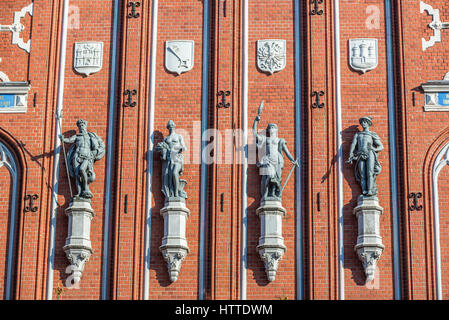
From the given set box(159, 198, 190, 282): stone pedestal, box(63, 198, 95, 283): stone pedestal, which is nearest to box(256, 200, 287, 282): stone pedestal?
box(159, 198, 190, 282): stone pedestal

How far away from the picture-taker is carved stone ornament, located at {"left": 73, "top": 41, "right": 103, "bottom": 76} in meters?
26.7

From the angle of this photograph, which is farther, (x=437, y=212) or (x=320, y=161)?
(x=320, y=161)

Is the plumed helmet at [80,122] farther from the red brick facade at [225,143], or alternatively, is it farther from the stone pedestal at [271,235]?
the stone pedestal at [271,235]

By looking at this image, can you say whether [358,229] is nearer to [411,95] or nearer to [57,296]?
[411,95]

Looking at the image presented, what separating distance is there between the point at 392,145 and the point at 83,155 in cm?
590

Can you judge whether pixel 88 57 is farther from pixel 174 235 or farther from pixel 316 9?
pixel 316 9

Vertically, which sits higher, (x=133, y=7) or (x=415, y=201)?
(x=133, y=7)

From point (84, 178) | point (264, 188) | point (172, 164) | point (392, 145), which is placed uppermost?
point (392, 145)

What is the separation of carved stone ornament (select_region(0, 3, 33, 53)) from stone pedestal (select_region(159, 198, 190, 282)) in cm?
451

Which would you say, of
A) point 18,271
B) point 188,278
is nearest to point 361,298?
point 188,278

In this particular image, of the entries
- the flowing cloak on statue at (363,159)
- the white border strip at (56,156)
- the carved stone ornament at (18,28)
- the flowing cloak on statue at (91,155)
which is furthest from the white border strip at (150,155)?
the flowing cloak on statue at (363,159)

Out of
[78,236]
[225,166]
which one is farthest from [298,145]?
[78,236]

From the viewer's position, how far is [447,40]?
2664cm

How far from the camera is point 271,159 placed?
25.6 m
